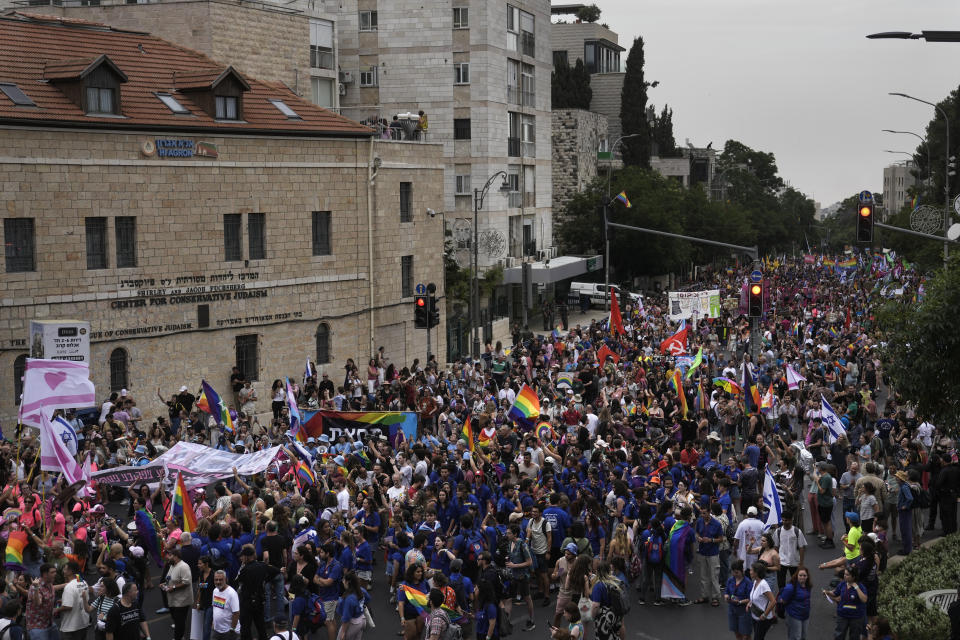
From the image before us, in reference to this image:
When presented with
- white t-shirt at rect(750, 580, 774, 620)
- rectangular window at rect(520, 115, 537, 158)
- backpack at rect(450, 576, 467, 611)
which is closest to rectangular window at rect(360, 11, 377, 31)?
rectangular window at rect(520, 115, 537, 158)

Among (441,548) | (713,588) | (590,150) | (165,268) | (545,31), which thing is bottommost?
(713,588)

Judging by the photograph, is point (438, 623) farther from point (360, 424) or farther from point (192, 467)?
point (360, 424)

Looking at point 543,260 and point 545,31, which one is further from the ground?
point 545,31

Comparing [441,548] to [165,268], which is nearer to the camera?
[441,548]

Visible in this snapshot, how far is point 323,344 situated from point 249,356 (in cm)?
284

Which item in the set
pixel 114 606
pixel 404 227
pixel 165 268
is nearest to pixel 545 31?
pixel 404 227

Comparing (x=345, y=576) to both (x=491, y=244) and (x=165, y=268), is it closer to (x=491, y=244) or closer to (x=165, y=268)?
(x=165, y=268)

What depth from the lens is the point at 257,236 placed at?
3338 cm

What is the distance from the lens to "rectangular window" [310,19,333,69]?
49438mm

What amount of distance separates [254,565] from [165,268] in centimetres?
1786

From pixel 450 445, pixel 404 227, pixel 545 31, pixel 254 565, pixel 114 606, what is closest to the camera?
pixel 114 606

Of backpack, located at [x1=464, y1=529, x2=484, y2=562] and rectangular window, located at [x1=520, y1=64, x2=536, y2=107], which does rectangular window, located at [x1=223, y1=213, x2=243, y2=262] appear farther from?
rectangular window, located at [x1=520, y1=64, x2=536, y2=107]

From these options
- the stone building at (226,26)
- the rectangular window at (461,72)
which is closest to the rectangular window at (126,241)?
the stone building at (226,26)

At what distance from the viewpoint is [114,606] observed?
44.0 feet
